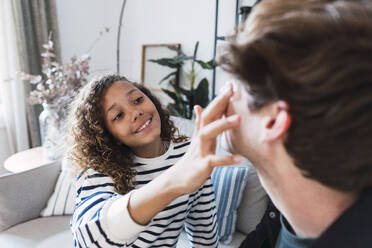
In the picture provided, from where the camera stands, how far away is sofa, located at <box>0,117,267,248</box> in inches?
56.4

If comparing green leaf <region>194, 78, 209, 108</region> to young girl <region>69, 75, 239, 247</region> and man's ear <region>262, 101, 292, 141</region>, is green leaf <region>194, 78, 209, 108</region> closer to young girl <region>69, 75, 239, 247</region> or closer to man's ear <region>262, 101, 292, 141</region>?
young girl <region>69, 75, 239, 247</region>

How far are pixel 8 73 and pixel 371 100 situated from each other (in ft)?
9.52

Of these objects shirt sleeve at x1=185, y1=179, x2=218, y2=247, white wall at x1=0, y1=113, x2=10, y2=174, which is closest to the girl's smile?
shirt sleeve at x1=185, y1=179, x2=218, y2=247

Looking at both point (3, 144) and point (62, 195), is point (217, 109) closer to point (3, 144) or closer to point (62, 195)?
point (62, 195)

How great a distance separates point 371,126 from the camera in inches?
17.5

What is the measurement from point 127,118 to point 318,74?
694 millimetres

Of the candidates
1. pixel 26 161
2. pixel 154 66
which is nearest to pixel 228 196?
pixel 26 161

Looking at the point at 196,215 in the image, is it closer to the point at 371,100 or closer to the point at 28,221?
the point at 371,100

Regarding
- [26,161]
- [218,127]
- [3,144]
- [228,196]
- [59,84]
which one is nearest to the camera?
[218,127]

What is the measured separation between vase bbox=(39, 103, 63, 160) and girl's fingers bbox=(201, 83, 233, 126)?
157cm

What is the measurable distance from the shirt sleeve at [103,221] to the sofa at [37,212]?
0.79m

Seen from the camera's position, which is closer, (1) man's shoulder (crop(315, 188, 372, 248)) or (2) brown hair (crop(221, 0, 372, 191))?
(2) brown hair (crop(221, 0, 372, 191))

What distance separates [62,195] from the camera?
162cm

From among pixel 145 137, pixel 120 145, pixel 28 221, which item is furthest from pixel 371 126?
pixel 28 221
